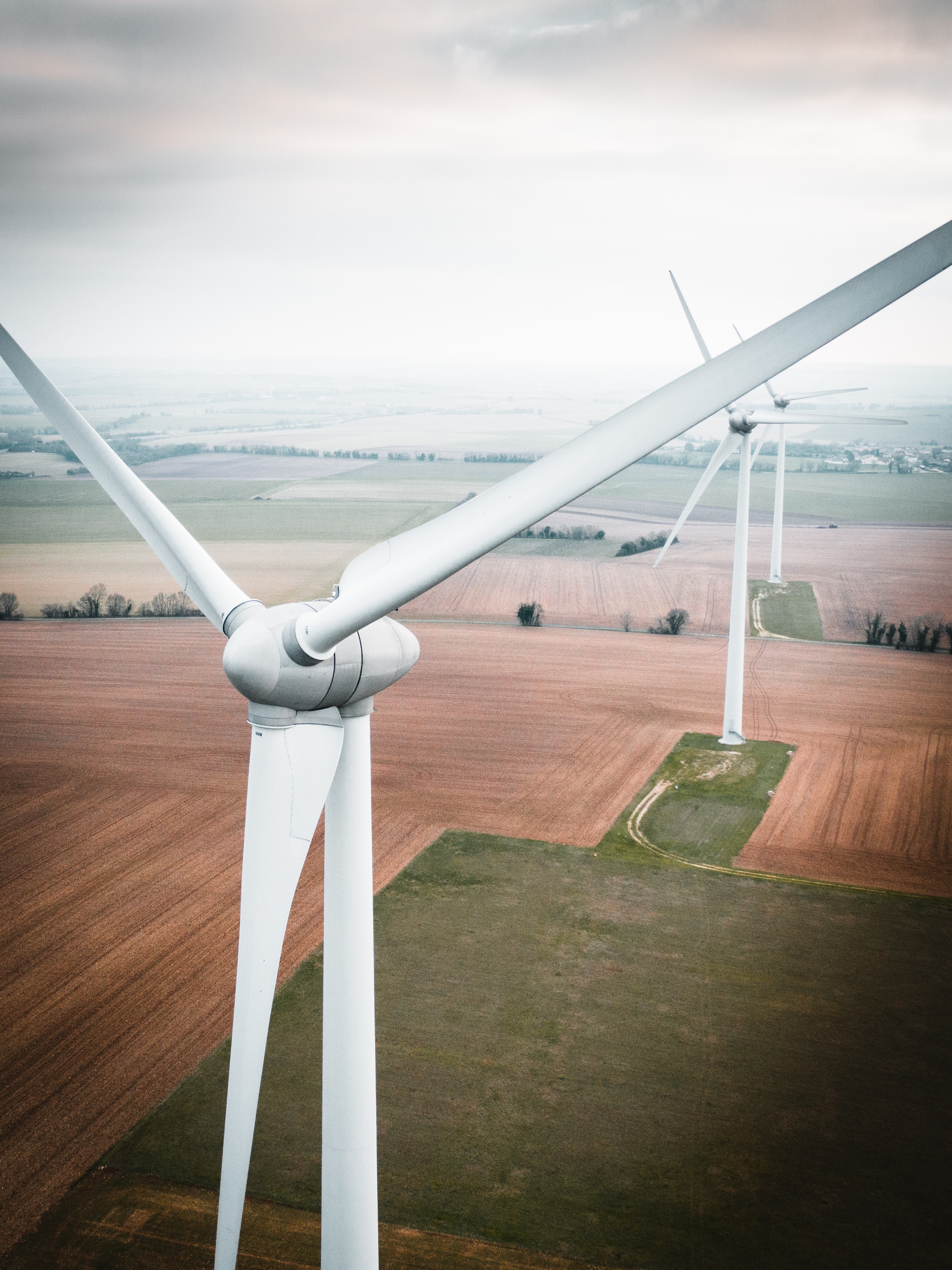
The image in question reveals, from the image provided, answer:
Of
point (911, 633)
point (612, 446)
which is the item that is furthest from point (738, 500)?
point (911, 633)

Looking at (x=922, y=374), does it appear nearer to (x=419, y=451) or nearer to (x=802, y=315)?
(x=419, y=451)

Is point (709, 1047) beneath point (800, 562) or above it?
beneath

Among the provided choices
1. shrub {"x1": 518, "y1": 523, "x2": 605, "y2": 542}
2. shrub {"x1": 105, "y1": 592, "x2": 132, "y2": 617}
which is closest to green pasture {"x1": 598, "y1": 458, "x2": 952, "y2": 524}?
shrub {"x1": 518, "y1": 523, "x2": 605, "y2": 542}

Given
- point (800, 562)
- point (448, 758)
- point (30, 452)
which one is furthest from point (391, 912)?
point (30, 452)

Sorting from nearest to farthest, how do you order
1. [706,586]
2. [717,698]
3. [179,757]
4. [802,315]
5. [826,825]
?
[802,315]
[826,825]
[179,757]
[717,698]
[706,586]

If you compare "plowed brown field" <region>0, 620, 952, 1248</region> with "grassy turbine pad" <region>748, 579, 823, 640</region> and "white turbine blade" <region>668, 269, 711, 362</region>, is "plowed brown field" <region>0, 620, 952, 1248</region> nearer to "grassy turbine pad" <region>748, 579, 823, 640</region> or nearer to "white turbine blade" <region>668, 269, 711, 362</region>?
"grassy turbine pad" <region>748, 579, 823, 640</region>
